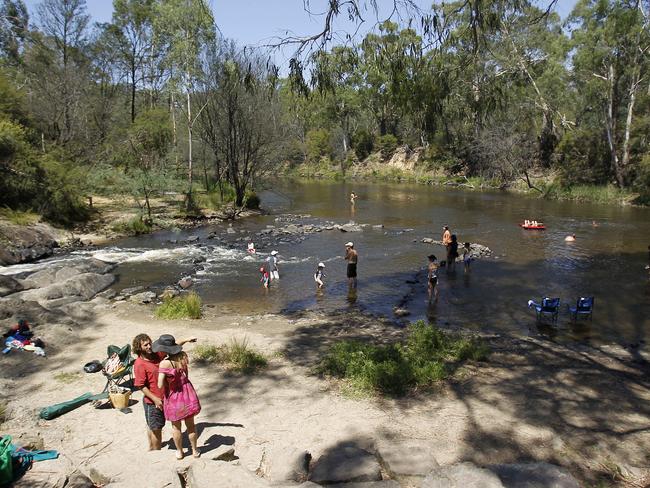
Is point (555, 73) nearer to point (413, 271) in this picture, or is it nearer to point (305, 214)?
point (305, 214)

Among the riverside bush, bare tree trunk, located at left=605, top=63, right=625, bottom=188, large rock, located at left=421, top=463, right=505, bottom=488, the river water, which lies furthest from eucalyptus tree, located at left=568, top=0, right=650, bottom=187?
large rock, located at left=421, top=463, right=505, bottom=488

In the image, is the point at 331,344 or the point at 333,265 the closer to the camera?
the point at 331,344

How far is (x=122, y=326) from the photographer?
41.7 ft

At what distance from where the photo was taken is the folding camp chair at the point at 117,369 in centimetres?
837

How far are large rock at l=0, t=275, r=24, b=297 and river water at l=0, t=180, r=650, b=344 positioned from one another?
339cm

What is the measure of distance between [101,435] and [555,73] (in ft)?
149

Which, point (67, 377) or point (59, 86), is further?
point (59, 86)

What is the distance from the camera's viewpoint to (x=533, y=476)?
5.54 m

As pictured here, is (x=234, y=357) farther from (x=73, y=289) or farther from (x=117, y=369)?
(x=73, y=289)

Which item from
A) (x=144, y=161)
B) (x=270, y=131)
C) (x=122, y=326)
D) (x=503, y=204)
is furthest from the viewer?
(x=503, y=204)

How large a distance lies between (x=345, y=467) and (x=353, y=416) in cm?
180

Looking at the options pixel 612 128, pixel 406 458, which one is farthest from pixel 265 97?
pixel 612 128

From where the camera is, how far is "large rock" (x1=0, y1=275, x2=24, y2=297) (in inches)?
607

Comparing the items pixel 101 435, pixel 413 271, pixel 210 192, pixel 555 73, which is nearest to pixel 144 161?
pixel 210 192
